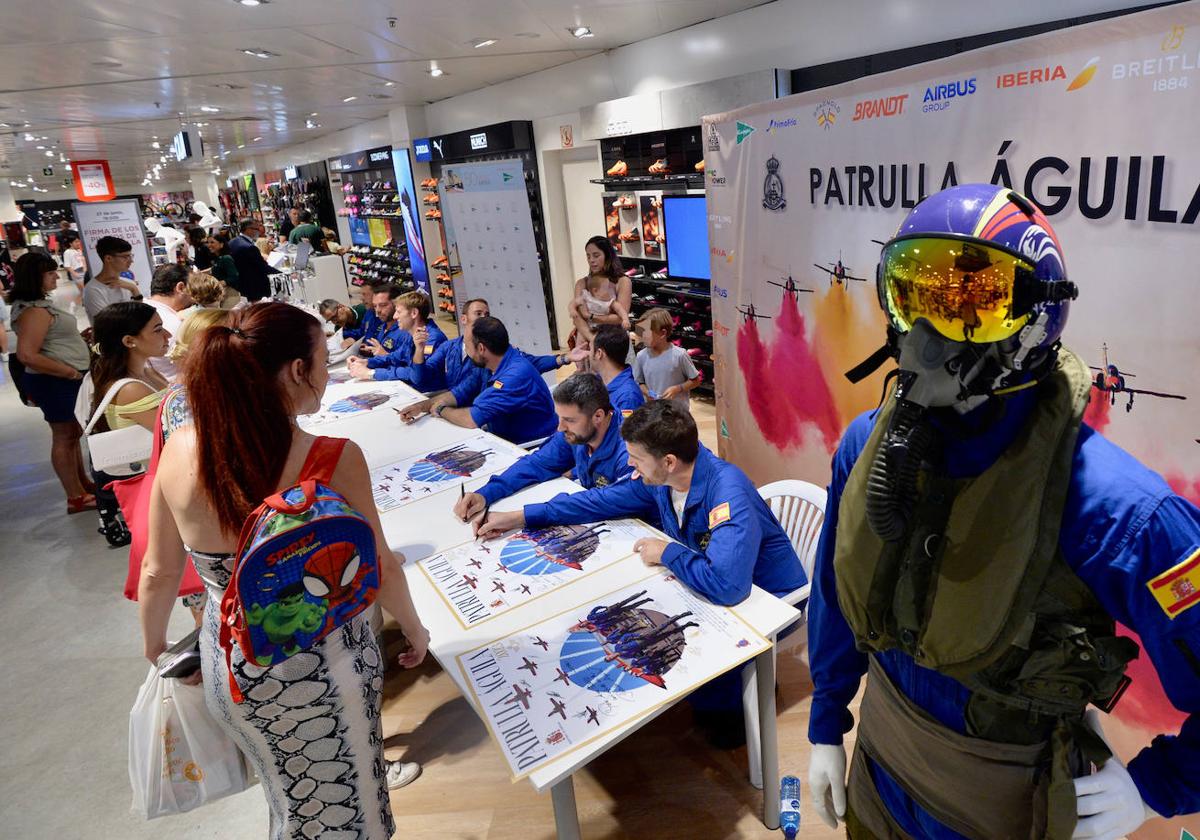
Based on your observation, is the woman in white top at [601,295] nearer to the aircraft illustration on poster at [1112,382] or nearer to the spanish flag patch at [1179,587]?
the aircraft illustration on poster at [1112,382]

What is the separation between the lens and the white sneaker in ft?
8.05

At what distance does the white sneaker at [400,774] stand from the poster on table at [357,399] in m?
2.04

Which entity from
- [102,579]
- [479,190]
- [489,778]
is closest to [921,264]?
[489,778]

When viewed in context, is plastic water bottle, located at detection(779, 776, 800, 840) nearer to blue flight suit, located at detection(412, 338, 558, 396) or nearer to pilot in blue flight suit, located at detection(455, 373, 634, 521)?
pilot in blue flight suit, located at detection(455, 373, 634, 521)

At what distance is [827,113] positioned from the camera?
9.30 ft

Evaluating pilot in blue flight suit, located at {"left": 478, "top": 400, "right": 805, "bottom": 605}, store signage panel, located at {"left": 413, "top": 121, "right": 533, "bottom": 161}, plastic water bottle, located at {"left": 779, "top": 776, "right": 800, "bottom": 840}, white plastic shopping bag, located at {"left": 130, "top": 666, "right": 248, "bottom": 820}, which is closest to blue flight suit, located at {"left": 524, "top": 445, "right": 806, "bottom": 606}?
pilot in blue flight suit, located at {"left": 478, "top": 400, "right": 805, "bottom": 605}

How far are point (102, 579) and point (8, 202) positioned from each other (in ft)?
75.1

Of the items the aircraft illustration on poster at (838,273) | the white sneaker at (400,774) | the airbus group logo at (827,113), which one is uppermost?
the airbus group logo at (827,113)

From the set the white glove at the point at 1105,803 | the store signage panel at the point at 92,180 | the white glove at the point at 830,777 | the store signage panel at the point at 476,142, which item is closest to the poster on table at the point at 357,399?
the white glove at the point at 830,777

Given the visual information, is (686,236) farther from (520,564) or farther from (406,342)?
(520,564)

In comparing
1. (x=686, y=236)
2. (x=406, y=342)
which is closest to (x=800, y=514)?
(x=406, y=342)

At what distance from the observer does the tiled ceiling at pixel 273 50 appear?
13.1 ft

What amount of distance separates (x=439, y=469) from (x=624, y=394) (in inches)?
36.3

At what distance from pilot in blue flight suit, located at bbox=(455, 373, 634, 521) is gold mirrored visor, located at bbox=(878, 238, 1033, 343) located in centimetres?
170
